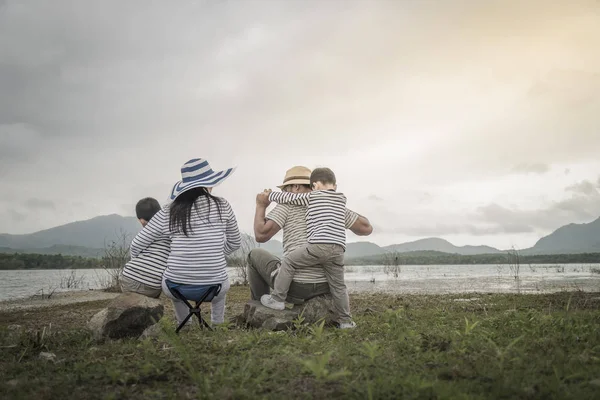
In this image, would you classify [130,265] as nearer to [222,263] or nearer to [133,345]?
[222,263]

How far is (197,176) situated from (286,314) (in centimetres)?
207

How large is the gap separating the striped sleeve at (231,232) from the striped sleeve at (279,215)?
480mm

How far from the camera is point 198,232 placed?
16.4ft

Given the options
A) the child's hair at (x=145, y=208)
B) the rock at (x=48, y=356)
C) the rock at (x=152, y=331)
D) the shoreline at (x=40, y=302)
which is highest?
the child's hair at (x=145, y=208)

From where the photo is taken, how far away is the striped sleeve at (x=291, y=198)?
5.46 metres

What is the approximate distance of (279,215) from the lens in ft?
18.5

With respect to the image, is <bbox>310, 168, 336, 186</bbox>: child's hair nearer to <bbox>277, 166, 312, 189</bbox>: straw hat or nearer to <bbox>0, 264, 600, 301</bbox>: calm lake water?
<bbox>277, 166, 312, 189</bbox>: straw hat

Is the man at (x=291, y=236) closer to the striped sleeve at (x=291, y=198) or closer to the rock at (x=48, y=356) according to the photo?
the striped sleeve at (x=291, y=198)

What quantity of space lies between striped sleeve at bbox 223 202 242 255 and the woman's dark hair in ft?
0.73

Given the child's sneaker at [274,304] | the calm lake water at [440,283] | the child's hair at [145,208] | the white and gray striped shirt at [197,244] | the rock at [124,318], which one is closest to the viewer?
the rock at [124,318]

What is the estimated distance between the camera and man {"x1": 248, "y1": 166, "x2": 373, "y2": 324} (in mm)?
5531

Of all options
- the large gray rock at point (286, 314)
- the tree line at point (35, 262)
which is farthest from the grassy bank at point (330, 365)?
the tree line at point (35, 262)

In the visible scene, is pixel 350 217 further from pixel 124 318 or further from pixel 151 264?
pixel 124 318

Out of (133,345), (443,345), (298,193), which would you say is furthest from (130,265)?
(443,345)
